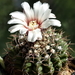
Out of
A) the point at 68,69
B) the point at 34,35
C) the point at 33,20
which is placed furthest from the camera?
the point at 68,69

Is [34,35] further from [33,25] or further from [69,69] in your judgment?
[69,69]

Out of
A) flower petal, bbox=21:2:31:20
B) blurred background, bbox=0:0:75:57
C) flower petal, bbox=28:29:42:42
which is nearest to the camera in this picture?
flower petal, bbox=28:29:42:42

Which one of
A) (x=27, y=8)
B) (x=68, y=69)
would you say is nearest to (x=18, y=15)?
(x=27, y=8)

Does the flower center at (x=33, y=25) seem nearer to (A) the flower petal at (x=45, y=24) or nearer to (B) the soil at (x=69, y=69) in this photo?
(A) the flower petal at (x=45, y=24)

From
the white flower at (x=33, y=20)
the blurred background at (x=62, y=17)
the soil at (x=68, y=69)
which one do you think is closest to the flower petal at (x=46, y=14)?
the white flower at (x=33, y=20)

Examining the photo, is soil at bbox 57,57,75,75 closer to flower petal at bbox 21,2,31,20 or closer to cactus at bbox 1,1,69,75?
cactus at bbox 1,1,69,75

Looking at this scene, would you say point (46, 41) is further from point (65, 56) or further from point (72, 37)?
point (72, 37)

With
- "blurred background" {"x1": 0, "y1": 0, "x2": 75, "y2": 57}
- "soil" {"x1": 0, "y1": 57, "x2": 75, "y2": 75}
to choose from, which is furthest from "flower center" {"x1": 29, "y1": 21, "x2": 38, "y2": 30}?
"blurred background" {"x1": 0, "y1": 0, "x2": 75, "y2": 57}
